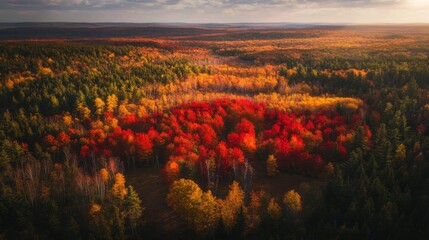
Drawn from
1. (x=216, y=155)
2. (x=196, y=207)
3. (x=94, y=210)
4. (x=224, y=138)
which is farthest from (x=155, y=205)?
(x=224, y=138)

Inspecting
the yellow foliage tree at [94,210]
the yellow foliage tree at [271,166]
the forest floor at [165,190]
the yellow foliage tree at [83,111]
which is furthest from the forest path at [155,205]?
the yellow foliage tree at [83,111]

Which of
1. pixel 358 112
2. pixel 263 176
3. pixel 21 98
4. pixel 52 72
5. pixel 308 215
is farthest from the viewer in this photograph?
pixel 52 72

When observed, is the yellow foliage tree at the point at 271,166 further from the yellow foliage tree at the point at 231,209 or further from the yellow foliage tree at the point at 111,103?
the yellow foliage tree at the point at 111,103

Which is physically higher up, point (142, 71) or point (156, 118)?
point (142, 71)

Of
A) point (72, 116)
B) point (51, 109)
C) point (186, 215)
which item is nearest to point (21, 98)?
point (51, 109)

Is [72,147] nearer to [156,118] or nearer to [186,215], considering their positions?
[156,118]

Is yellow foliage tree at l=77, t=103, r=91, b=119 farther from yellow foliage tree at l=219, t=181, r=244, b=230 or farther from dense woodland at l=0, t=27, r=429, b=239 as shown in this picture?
yellow foliage tree at l=219, t=181, r=244, b=230

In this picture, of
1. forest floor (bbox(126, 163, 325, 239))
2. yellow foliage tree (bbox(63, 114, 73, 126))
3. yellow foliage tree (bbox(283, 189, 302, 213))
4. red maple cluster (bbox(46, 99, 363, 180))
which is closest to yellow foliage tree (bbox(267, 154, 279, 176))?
forest floor (bbox(126, 163, 325, 239))

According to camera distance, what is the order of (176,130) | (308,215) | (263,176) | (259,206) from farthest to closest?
(176,130) → (263,176) → (259,206) → (308,215)
